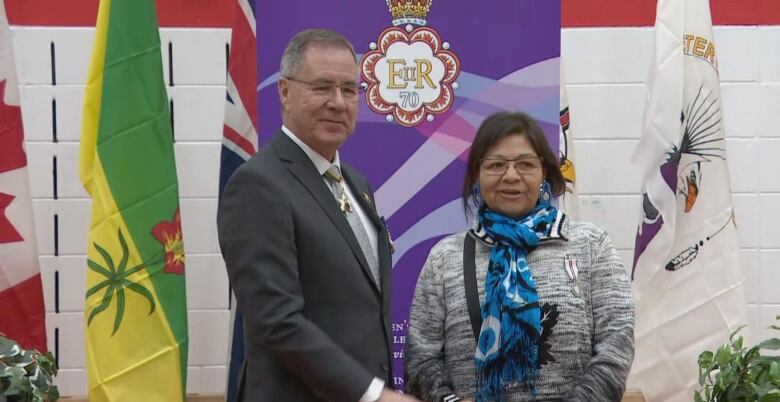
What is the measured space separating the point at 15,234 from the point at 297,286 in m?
1.64

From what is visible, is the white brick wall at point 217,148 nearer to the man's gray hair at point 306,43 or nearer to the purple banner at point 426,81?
the purple banner at point 426,81

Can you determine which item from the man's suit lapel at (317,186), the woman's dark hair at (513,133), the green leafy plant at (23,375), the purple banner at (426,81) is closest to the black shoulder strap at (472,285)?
the woman's dark hair at (513,133)

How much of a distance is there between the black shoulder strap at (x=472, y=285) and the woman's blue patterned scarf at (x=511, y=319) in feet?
0.06

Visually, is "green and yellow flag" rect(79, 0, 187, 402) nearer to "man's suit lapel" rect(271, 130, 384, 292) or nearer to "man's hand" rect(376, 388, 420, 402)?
"man's suit lapel" rect(271, 130, 384, 292)

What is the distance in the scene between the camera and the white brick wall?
3832 mm

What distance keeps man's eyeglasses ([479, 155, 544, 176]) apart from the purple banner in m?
0.71

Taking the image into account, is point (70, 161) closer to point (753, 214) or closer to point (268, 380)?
point (268, 380)

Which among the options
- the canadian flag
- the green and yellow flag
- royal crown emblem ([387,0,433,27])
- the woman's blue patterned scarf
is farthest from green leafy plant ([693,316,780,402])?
the canadian flag

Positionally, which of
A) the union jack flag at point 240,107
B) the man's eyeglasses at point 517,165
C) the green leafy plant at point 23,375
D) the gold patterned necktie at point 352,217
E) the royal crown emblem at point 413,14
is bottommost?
the green leafy plant at point 23,375

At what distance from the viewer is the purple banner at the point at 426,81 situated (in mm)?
3016

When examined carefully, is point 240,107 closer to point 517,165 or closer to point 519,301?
point 517,165

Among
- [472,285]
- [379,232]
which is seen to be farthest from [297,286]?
[472,285]

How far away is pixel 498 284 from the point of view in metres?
2.26

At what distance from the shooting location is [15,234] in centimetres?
332
